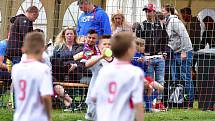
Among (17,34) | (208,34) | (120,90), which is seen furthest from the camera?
(208,34)

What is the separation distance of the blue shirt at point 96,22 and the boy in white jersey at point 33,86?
510 centimetres

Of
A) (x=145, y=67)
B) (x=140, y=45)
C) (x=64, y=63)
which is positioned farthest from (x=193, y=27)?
(x=64, y=63)

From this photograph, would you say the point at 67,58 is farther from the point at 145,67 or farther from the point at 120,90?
the point at 120,90

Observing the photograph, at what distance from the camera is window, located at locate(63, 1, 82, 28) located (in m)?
15.1

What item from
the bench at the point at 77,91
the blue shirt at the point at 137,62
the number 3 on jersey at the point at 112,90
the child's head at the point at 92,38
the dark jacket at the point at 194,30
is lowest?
the bench at the point at 77,91

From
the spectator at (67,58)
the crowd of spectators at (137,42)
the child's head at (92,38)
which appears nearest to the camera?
the child's head at (92,38)

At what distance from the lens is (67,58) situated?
1244 cm

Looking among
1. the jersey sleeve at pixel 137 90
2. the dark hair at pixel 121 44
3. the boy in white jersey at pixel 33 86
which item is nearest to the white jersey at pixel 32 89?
the boy in white jersey at pixel 33 86

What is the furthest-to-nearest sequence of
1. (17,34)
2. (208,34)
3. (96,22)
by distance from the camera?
(208,34), (17,34), (96,22)

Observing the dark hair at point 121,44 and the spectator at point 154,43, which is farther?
the spectator at point 154,43

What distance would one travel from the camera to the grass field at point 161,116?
423 inches

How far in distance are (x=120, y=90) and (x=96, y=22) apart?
5.75 m

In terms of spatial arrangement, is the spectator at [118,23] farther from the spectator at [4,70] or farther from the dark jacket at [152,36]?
the spectator at [4,70]

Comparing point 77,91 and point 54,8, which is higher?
point 54,8
